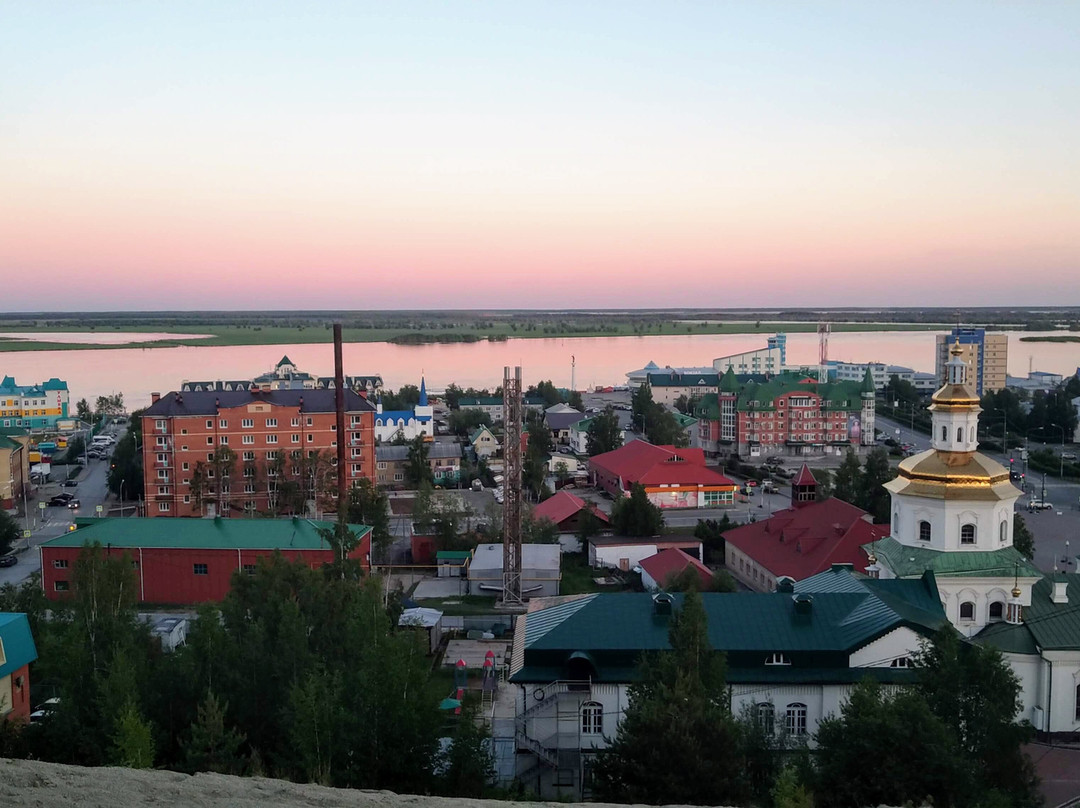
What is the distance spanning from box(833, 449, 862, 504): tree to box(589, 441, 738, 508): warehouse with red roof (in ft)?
14.8

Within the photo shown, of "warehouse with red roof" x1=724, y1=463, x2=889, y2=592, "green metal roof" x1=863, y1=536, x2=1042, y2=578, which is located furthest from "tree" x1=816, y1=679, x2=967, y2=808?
"warehouse with red roof" x1=724, y1=463, x2=889, y2=592

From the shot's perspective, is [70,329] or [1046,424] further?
[70,329]

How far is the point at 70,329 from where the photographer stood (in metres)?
152

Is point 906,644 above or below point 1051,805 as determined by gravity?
above

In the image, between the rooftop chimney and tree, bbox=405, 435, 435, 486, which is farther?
tree, bbox=405, 435, 435, 486

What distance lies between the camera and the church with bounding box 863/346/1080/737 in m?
13.2

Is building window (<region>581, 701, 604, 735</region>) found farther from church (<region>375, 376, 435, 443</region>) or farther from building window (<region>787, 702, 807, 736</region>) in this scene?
church (<region>375, 376, 435, 443</region>)

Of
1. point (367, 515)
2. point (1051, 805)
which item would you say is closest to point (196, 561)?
point (367, 515)

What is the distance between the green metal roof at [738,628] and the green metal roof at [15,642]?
5869mm

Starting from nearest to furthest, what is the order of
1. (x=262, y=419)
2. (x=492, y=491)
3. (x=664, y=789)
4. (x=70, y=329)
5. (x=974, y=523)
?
(x=664, y=789), (x=974, y=523), (x=262, y=419), (x=492, y=491), (x=70, y=329)

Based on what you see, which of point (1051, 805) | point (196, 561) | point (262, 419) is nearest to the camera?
point (1051, 805)

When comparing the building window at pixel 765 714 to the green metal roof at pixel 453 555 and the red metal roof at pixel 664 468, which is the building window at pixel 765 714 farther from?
the red metal roof at pixel 664 468

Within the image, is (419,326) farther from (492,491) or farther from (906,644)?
(906,644)

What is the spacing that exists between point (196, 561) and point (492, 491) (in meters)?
14.3
